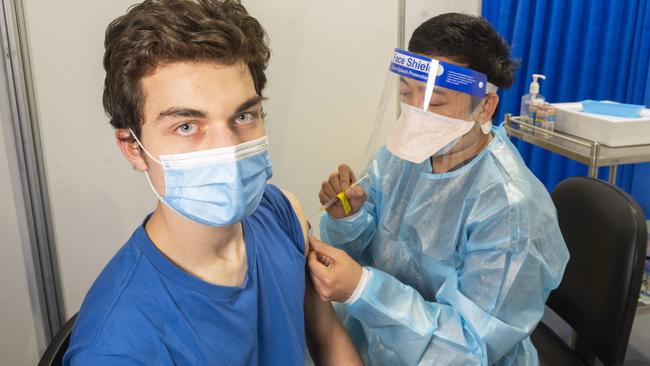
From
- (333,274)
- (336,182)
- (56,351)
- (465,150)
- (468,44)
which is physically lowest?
(56,351)

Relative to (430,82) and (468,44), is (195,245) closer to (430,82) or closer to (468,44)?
(430,82)

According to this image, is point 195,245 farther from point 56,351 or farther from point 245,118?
point 56,351

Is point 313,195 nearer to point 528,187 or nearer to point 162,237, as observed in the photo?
point 528,187

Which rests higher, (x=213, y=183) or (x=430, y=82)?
(x=430, y=82)

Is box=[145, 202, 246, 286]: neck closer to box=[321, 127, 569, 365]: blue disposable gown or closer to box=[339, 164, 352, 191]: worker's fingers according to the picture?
box=[321, 127, 569, 365]: blue disposable gown

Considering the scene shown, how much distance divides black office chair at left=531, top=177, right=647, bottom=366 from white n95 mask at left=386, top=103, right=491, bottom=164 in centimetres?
40

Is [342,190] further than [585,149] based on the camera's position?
No

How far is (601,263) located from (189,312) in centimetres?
106

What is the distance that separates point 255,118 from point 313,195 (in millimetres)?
1303

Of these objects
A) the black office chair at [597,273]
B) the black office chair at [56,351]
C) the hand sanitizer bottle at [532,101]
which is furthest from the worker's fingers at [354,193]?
the hand sanitizer bottle at [532,101]

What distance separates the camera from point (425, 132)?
1.34 metres

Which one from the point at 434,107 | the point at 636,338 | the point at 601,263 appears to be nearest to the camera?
the point at 434,107

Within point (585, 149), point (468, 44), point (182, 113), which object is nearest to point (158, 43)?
point (182, 113)

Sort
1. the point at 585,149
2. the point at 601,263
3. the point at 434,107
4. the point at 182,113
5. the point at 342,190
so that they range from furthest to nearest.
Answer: the point at 585,149 → the point at 342,190 → the point at 601,263 → the point at 434,107 → the point at 182,113
